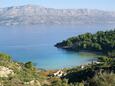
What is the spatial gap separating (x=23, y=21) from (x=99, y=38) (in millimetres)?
127993

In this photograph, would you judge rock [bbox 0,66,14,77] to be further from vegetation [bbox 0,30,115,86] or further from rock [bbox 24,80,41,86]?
rock [bbox 24,80,41,86]

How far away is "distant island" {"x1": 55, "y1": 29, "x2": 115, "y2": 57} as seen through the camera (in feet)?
174

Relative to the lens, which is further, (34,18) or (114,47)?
(34,18)

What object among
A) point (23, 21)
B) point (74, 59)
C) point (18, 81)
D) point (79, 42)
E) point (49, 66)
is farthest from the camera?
point (23, 21)

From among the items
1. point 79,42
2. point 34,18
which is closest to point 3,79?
point 79,42

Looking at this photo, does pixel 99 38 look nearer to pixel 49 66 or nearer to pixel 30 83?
pixel 49 66

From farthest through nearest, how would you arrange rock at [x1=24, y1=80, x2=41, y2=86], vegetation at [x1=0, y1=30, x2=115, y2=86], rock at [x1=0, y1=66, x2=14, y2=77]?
rock at [x1=0, y1=66, x2=14, y2=77], vegetation at [x1=0, y1=30, x2=115, y2=86], rock at [x1=24, y1=80, x2=41, y2=86]

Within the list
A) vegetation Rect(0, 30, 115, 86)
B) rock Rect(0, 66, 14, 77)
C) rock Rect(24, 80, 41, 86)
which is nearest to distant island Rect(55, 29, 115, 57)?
vegetation Rect(0, 30, 115, 86)

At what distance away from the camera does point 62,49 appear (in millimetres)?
60031

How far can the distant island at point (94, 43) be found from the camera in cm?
5317

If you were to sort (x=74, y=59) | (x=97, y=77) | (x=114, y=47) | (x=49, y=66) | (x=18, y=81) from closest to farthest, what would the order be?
(x=18, y=81)
(x=97, y=77)
(x=49, y=66)
(x=74, y=59)
(x=114, y=47)

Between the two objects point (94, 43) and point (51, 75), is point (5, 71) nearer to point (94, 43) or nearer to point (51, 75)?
point (51, 75)

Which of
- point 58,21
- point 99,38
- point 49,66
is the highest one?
point 58,21

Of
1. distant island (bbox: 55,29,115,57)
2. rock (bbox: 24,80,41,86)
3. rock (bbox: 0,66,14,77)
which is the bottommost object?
rock (bbox: 24,80,41,86)
